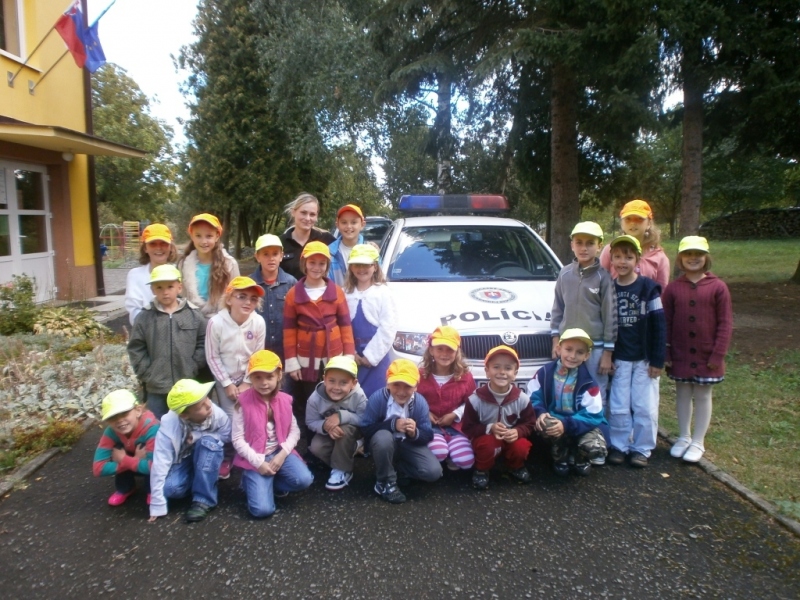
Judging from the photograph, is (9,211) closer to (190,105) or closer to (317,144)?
(317,144)

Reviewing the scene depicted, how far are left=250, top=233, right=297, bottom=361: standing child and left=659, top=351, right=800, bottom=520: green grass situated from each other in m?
3.40

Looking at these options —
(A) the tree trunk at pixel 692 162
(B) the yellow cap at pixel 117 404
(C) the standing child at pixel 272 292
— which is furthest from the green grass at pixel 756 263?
(B) the yellow cap at pixel 117 404

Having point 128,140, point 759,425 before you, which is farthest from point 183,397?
point 128,140

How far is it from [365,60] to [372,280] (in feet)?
39.7

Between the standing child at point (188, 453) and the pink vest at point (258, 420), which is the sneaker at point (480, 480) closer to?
the pink vest at point (258, 420)

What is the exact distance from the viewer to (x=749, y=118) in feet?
32.0

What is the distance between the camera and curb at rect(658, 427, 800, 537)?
11.8 feet

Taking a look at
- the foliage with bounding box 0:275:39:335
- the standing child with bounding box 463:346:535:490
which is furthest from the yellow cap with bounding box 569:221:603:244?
the foliage with bounding box 0:275:39:335

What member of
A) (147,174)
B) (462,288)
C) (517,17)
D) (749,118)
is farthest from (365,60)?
(147,174)

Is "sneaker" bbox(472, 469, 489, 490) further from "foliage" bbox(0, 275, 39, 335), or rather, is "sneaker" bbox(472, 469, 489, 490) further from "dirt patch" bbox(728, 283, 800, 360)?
"foliage" bbox(0, 275, 39, 335)

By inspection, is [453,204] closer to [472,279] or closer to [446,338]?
[472,279]

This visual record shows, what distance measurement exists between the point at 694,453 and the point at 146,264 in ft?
14.1

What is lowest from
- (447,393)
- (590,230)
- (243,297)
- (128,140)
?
(447,393)

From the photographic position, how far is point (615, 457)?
4.53 metres
